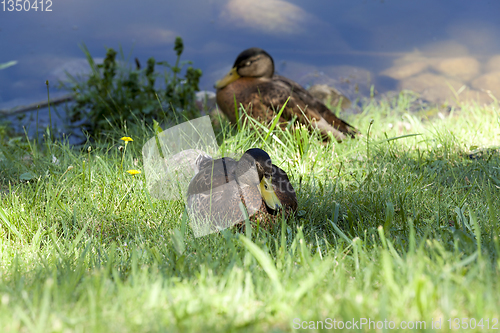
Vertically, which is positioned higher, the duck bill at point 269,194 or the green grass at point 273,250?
the duck bill at point 269,194

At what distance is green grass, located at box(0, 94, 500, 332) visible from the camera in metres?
1.05

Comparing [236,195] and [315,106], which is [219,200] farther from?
[315,106]

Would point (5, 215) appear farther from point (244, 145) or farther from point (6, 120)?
point (6, 120)

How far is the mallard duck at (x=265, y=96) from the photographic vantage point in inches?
157

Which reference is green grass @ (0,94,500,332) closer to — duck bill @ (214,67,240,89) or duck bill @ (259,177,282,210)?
duck bill @ (259,177,282,210)

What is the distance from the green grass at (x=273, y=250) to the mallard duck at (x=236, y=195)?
93 millimetres

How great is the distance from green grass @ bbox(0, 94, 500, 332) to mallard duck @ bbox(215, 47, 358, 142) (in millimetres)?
470

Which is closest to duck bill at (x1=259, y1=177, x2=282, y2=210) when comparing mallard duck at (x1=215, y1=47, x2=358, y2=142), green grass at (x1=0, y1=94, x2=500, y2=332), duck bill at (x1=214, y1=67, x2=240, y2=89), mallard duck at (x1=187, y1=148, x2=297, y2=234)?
mallard duck at (x1=187, y1=148, x2=297, y2=234)

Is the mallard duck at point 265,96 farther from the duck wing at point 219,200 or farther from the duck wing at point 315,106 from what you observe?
the duck wing at point 219,200

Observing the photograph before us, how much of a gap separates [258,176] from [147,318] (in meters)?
1.07

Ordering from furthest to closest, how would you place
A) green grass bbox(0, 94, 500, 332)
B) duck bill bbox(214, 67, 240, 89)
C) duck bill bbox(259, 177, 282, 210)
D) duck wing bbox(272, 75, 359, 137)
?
duck bill bbox(214, 67, 240, 89)
duck wing bbox(272, 75, 359, 137)
duck bill bbox(259, 177, 282, 210)
green grass bbox(0, 94, 500, 332)

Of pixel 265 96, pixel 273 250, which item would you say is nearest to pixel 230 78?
pixel 265 96

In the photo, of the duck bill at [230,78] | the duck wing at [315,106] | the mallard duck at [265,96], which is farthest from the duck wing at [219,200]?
the duck bill at [230,78]

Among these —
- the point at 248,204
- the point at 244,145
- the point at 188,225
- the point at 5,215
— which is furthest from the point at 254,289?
the point at 244,145
